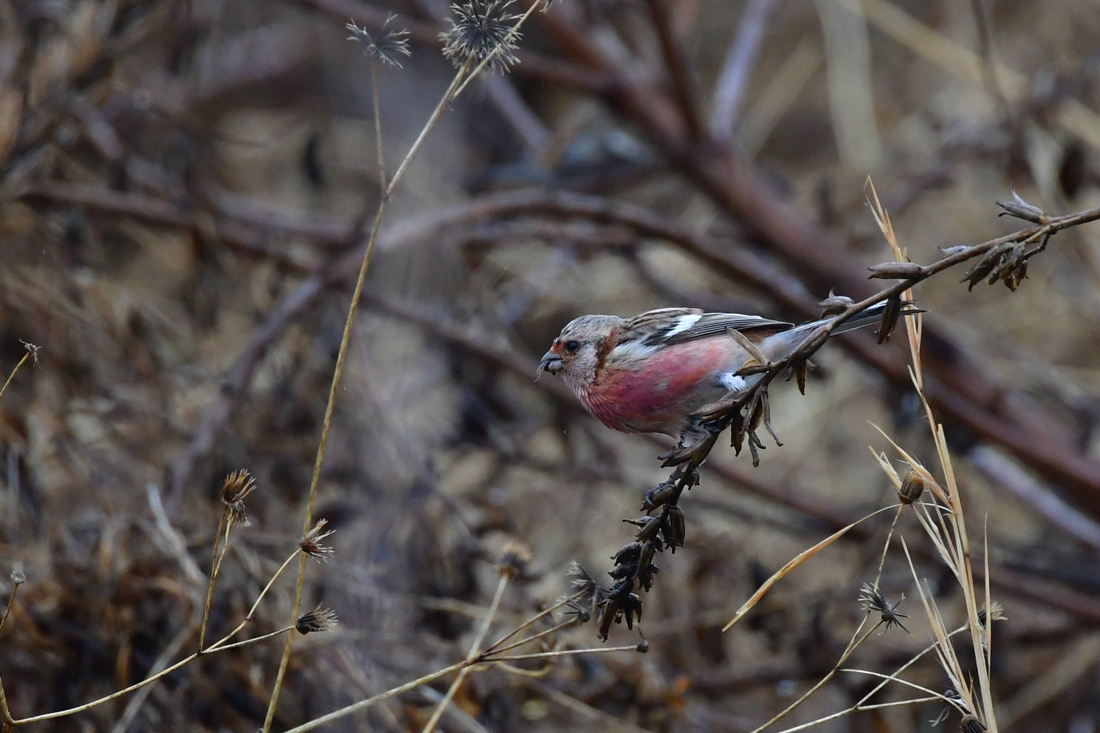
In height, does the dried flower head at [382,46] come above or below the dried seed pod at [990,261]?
above

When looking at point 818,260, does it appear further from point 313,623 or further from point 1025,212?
point 313,623

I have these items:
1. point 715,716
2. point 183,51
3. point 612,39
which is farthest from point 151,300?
point 715,716

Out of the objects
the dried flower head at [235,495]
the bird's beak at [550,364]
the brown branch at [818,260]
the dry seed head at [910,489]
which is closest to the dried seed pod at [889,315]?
the dry seed head at [910,489]

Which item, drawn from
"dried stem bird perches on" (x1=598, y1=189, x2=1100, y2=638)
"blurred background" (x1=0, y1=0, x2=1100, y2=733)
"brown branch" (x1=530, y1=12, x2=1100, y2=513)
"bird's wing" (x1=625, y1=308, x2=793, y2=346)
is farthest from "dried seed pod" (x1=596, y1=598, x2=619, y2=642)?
"brown branch" (x1=530, y1=12, x2=1100, y2=513)

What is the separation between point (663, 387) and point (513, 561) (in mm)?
703

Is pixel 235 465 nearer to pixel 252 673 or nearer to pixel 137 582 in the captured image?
pixel 137 582

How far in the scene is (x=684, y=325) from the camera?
7.60ft

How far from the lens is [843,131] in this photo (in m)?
8.30

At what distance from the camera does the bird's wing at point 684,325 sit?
2.20 meters

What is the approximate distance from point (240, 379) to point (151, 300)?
14.7 ft

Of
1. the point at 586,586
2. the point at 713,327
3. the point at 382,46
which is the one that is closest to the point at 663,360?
the point at 713,327

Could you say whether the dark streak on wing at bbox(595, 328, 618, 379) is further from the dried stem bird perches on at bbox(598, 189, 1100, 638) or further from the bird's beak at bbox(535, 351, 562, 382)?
the dried stem bird perches on at bbox(598, 189, 1100, 638)

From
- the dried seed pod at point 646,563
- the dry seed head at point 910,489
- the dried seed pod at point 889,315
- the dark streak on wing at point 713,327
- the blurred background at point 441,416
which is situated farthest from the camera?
the blurred background at point 441,416

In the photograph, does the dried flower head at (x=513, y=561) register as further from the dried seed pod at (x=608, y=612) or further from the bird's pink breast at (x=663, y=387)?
the dried seed pod at (x=608, y=612)
